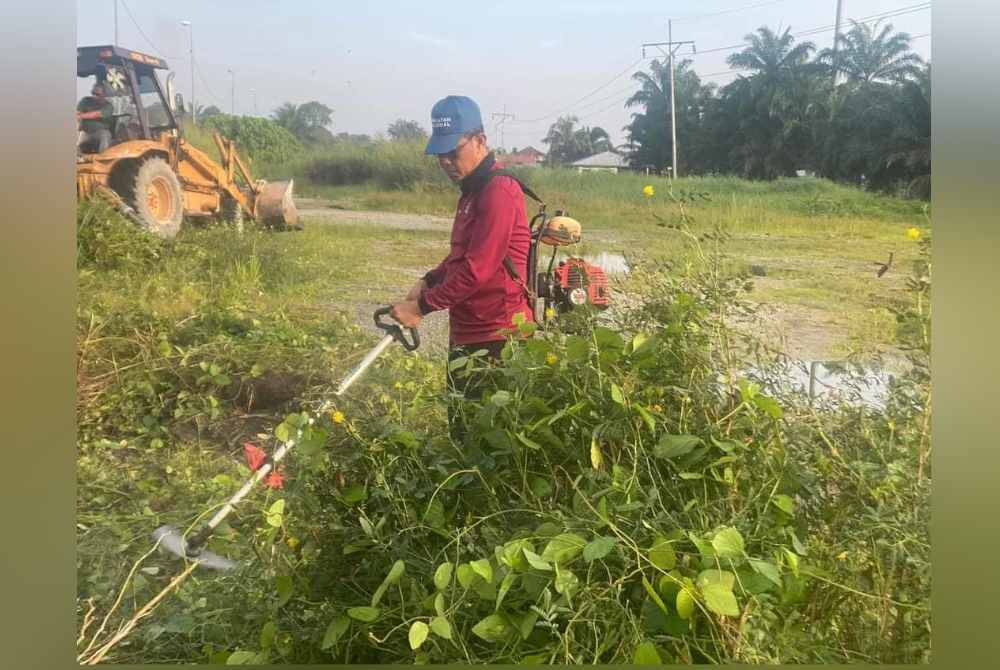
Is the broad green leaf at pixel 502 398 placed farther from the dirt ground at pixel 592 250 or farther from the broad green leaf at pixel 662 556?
the broad green leaf at pixel 662 556

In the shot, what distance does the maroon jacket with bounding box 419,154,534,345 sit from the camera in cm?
323

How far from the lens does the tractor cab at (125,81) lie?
10.5 ft

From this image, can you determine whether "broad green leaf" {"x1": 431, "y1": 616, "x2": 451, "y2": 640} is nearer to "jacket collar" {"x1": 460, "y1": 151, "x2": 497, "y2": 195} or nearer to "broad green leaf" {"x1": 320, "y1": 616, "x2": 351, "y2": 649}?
"broad green leaf" {"x1": 320, "y1": 616, "x2": 351, "y2": 649}

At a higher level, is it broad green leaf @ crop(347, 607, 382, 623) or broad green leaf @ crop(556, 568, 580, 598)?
broad green leaf @ crop(556, 568, 580, 598)

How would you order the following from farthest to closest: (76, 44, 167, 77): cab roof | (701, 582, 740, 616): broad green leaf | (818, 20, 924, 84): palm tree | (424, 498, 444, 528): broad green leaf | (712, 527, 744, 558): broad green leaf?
(76, 44, 167, 77): cab roof → (818, 20, 924, 84): palm tree → (424, 498, 444, 528): broad green leaf → (712, 527, 744, 558): broad green leaf → (701, 582, 740, 616): broad green leaf

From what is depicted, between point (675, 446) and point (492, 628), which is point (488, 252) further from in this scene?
point (492, 628)

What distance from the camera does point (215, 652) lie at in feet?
10.1

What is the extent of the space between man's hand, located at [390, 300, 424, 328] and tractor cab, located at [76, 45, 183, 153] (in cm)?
103

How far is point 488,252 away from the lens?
10.6 ft

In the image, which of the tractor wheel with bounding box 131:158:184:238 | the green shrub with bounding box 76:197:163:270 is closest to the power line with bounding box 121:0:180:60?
the tractor wheel with bounding box 131:158:184:238

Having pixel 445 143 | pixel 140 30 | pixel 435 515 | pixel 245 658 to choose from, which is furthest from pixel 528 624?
pixel 140 30

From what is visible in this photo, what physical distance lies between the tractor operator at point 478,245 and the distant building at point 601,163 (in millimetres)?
224

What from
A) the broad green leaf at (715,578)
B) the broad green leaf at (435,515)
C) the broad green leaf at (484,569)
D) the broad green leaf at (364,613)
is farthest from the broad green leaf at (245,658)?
the broad green leaf at (715,578)

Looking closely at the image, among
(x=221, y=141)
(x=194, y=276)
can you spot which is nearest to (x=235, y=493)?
(x=194, y=276)
